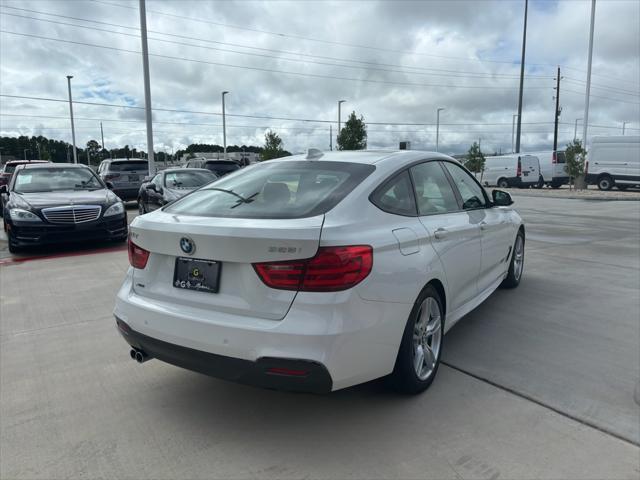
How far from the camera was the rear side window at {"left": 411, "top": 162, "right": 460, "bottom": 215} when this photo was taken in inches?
137

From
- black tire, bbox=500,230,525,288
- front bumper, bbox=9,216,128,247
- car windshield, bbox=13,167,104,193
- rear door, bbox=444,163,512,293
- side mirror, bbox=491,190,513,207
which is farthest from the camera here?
car windshield, bbox=13,167,104,193

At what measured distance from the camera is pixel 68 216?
802cm

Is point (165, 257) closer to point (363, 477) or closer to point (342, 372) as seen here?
point (342, 372)

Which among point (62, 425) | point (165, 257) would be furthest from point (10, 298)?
point (165, 257)

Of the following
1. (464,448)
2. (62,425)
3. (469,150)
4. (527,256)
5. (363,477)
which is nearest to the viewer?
(363,477)

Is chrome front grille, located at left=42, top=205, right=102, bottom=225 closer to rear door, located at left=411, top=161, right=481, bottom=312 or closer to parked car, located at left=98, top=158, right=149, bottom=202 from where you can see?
rear door, located at left=411, top=161, right=481, bottom=312

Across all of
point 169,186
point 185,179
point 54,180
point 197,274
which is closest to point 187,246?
point 197,274

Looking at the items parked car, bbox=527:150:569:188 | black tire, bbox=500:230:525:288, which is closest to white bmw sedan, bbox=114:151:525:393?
black tire, bbox=500:230:525:288

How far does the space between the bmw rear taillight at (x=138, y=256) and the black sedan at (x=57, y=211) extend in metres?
5.61

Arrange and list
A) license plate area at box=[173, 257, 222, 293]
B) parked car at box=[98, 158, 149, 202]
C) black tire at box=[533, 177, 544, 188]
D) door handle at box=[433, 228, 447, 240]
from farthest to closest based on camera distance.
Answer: black tire at box=[533, 177, 544, 188], parked car at box=[98, 158, 149, 202], door handle at box=[433, 228, 447, 240], license plate area at box=[173, 257, 222, 293]

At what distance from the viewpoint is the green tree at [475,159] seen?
111 ft

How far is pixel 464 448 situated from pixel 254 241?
1.53 metres

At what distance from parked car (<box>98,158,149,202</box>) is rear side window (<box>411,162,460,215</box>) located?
14.9 meters

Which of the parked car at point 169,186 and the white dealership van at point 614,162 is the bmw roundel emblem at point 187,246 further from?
the white dealership van at point 614,162
